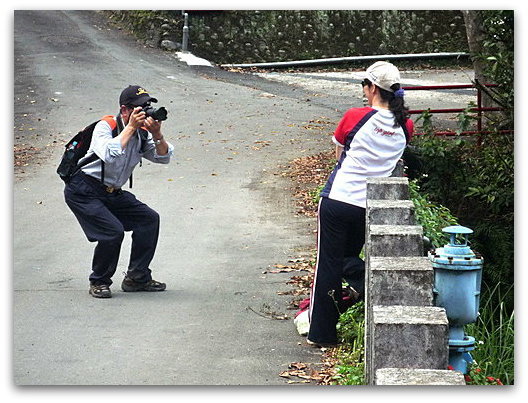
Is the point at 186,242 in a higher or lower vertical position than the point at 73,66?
lower

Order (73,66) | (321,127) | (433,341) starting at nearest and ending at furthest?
(433,341) → (73,66) → (321,127)

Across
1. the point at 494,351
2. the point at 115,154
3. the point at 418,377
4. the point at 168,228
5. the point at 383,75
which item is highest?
the point at 383,75

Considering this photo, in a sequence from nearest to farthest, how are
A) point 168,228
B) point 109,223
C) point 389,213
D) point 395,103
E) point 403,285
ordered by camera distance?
1. point 403,285
2. point 389,213
3. point 395,103
4. point 109,223
5. point 168,228

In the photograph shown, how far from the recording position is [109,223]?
5.74 m

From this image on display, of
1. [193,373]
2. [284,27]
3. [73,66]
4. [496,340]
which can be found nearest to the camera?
[193,373]

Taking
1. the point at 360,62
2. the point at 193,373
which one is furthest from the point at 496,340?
the point at 360,62

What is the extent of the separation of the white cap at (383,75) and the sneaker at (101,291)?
222 cm

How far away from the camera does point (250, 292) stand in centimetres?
605

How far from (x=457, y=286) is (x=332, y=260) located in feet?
2.82

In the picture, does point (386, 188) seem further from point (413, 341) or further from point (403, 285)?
point (413, 341)

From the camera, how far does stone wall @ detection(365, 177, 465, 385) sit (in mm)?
3221

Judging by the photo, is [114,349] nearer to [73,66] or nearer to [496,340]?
[496,340]

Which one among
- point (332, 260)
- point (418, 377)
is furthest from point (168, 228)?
point (418, 377)

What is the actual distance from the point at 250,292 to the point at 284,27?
2.14 metres
